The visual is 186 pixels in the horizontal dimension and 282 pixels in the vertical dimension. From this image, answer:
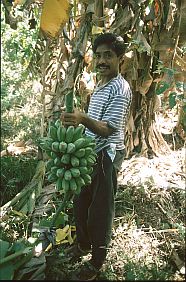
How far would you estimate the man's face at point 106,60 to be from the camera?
7.04ft

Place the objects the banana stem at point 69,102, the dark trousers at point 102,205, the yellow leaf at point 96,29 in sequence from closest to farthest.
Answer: the banana stem at point 69,102, the dark trousers at point 102,205, the yellow leaf at point 96,29

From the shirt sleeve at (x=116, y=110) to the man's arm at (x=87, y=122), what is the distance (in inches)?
1.7

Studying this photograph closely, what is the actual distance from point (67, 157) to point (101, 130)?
0.21 meters

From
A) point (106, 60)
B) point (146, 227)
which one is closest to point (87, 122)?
point (106, 60)

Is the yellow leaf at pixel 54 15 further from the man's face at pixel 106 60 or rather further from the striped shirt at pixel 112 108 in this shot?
the striped shirt at pixel 112 108

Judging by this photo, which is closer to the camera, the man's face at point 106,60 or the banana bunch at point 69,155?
the banana bunch at point 69,155

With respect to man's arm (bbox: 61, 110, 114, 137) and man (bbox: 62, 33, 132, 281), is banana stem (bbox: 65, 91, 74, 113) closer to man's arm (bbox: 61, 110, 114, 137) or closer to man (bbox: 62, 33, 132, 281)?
man's arm (bbox: 61, 110, 114, 137)

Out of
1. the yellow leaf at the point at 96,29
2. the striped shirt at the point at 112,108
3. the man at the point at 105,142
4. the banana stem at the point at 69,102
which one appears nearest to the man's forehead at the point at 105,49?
the man at the point at 105,142

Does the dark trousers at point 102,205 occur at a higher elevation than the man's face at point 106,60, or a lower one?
lower

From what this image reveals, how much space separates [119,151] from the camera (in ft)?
7.40

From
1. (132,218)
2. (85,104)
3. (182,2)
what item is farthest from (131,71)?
(132,218)

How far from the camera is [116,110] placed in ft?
6.74

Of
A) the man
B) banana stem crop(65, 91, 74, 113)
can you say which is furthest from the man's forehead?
banana stem crop(65, 91, 74, 113)

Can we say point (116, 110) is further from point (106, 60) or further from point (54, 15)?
point (54, 15)
